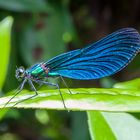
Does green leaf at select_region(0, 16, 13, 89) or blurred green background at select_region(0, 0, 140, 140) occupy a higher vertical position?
green leaf at select_region(0, 16, 13, 89)

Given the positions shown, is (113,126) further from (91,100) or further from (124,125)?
(91,100)

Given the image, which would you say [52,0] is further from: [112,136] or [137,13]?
[112,136]

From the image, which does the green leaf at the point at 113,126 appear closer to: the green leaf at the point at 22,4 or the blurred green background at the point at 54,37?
the blurred green background at the point at 54,37

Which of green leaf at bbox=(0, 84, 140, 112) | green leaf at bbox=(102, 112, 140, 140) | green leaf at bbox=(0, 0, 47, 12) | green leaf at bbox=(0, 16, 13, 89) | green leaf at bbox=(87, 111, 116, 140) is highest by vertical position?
green leaf at bbox=(0, 0, 47, 12)

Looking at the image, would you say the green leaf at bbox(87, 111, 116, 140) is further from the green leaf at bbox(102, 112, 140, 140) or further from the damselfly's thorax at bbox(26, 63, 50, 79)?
the damselfly's thorax at bbox(26, 63, 50, 79)

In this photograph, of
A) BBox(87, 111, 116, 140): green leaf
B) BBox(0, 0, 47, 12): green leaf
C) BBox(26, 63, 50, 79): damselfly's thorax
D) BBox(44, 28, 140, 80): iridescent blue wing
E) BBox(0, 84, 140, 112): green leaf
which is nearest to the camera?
BBox(0, 84, 140, 112): green leaf

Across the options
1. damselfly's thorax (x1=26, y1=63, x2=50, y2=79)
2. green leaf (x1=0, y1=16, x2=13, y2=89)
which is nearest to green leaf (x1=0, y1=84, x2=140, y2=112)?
damselfly's thorax (x1=26, y1=63, x2=50, y2=79)
